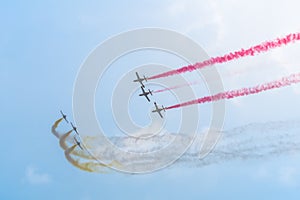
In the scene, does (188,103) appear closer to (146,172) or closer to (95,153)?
(146,172)

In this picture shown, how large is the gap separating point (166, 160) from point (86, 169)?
9474mm

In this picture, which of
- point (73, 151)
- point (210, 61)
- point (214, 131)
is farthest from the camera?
point (73, 151)

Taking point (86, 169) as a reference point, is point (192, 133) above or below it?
below

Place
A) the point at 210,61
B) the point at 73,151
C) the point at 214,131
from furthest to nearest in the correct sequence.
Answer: the point at 73,151
the point at 214,131
the point at 210,61

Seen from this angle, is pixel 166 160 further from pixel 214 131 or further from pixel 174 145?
pixel 214 131

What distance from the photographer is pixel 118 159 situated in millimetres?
60750

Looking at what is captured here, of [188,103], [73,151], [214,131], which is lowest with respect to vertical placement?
[214,131]

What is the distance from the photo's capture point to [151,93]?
6159 centimetres

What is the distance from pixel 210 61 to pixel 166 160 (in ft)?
47.3

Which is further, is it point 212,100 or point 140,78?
point 140,78

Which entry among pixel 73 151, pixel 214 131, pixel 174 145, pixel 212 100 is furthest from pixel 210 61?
pixel 73 151

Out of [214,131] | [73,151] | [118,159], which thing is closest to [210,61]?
[214,131]

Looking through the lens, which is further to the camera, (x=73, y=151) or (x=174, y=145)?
(x=73, y=151)

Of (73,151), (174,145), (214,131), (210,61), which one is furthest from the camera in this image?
(73,151)
